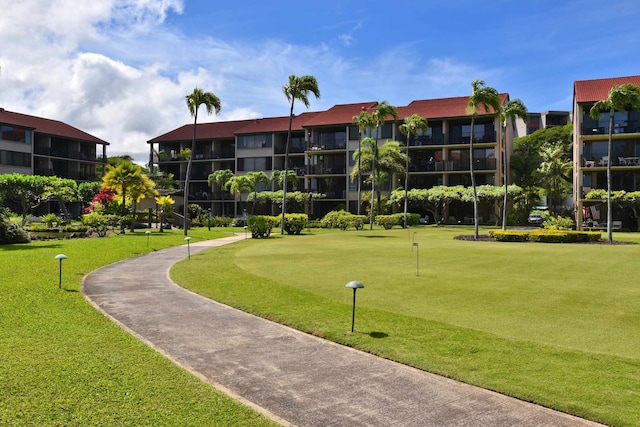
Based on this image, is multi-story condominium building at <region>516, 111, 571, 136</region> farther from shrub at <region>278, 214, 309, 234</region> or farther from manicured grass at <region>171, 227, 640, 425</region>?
manicured grass at <region>171, 227, 640, 425</region>

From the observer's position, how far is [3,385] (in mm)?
5934

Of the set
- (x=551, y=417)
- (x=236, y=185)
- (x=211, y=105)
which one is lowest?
(x=551, y=417)

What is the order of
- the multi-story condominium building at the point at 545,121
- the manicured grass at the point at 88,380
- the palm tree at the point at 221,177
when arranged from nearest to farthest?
1. the manicured grass at the point at 88,380
2. the palm tree at the point at 221,177
3. the multi-story condominium building at the point at 545,121

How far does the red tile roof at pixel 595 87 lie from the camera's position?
4916 centimetres

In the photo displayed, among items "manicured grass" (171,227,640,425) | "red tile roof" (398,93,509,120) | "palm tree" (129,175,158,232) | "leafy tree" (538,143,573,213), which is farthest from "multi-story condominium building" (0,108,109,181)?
"leafy tree" (538,143,573,213)

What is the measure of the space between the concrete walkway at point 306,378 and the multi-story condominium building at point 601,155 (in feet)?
148

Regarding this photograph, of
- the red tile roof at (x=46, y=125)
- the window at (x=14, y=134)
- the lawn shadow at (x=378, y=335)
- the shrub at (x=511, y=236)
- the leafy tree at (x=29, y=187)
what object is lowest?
the lawn shadow at (x=378, y=335)

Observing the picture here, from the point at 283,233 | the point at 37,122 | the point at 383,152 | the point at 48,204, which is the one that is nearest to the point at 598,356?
the point at 283,233

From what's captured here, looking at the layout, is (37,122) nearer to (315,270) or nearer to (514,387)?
(315,270)

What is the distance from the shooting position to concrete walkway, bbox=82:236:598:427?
5490 millimetres

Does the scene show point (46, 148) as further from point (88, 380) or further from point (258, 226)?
point (88, 380)

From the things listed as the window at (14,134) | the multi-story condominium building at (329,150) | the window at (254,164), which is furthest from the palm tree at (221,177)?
the window at (14,134)

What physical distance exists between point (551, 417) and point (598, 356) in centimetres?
251

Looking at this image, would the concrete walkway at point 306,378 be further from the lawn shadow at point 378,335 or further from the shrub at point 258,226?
the shrub at point 258,226
